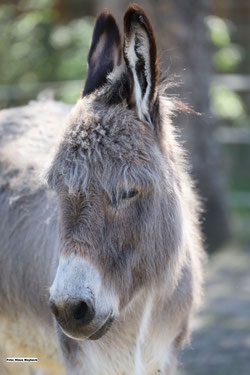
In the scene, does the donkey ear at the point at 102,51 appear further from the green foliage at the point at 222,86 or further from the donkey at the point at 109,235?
the green foliage at the point at 222,86

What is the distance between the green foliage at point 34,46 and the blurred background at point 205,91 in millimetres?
21

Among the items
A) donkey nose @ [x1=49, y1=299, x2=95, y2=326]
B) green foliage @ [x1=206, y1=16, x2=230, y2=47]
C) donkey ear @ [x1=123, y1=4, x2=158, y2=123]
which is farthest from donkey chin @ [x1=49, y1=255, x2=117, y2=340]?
green foliage @ [x1=206, y1=16, x2=230, y2=47]

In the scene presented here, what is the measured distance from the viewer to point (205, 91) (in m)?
8.75

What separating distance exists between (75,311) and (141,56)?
1.28 m

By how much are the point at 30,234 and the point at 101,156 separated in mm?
1335

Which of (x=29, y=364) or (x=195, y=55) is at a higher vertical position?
(x=195, y=55)

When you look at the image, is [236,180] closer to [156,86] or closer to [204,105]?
[204,105]

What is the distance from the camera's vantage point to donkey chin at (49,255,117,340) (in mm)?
2857

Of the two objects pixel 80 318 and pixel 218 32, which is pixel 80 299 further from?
pixel 218 32

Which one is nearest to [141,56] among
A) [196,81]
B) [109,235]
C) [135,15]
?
[135,15]

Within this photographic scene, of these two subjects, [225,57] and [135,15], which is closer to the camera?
[135,15]

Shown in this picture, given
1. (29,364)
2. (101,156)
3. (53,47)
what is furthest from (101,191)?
(53,47)

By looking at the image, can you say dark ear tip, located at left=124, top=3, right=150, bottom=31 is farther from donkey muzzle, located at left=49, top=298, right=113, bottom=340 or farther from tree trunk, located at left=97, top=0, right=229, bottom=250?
tree trunk, located at left=97, top=0, right=229, bottom=250

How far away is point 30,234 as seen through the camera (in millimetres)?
4285
